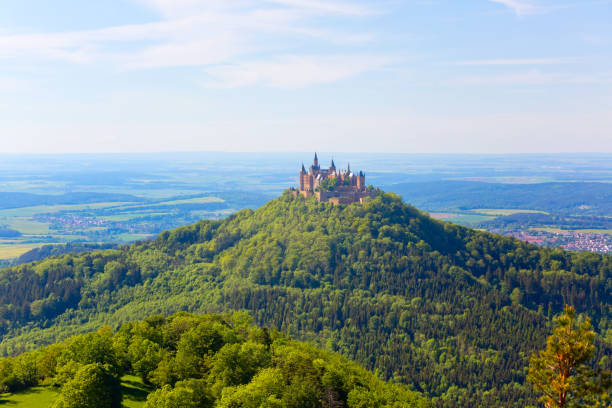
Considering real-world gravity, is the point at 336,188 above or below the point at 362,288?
above

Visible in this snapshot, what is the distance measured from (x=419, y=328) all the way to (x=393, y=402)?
6101 cm

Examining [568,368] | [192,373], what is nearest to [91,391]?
[192,373]

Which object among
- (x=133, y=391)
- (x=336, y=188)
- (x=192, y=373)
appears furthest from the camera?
(x=336, y=188)

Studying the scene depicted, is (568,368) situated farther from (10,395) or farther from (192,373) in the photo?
(10,395)

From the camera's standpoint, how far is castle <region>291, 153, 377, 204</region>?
158 meters

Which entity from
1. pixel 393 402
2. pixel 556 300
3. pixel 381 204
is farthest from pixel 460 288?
pixel 393 402

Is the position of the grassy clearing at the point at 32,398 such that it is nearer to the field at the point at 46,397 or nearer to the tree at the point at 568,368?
the field at the point at 46,397

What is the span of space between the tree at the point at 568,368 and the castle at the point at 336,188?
4724 inches

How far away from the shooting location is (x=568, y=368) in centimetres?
3469

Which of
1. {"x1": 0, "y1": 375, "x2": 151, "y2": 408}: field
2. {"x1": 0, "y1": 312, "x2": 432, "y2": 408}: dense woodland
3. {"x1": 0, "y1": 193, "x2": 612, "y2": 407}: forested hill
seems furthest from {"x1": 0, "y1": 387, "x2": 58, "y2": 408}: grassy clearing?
{"x1": 0, "y1": 193, "x2": 612, "y2": 407}: forested hill

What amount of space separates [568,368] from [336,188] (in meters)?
126

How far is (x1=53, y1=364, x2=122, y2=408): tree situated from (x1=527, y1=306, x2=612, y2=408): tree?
113 ft

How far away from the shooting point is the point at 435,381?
94062 mm

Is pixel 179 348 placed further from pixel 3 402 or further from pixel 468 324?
pixel 468 324
